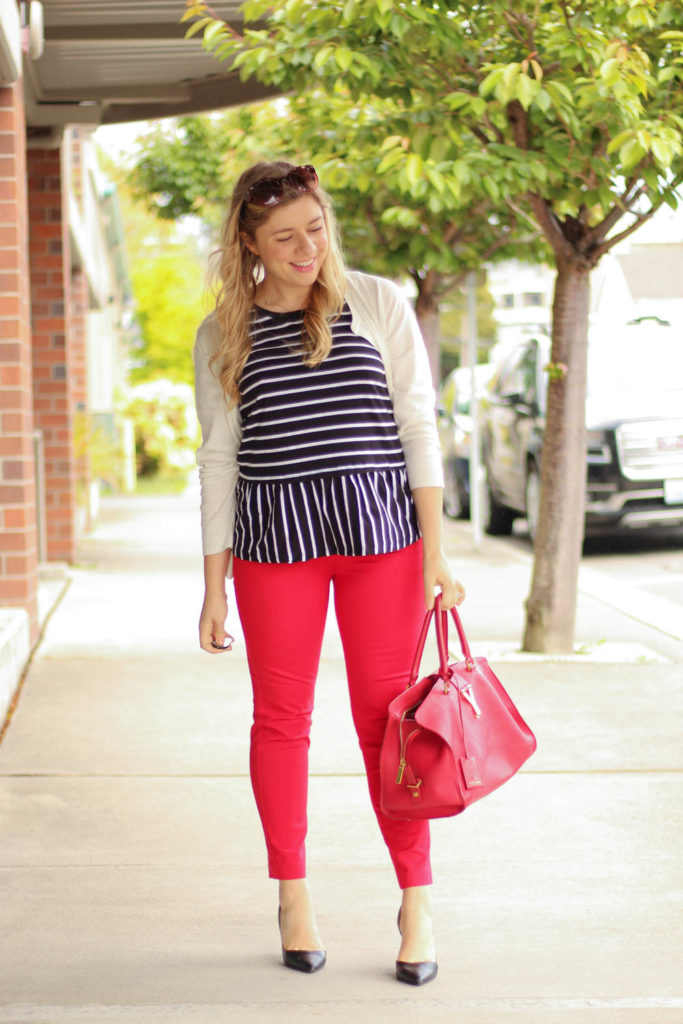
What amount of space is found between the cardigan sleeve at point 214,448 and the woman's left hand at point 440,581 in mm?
481

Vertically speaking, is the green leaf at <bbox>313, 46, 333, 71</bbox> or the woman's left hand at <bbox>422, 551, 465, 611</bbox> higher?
the green leaf at <bbox>313, 46, 333, 71</bbox>

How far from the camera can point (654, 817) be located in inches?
176

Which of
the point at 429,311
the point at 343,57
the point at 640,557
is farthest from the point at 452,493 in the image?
the point at 343,57

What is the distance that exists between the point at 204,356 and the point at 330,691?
3.26 metres

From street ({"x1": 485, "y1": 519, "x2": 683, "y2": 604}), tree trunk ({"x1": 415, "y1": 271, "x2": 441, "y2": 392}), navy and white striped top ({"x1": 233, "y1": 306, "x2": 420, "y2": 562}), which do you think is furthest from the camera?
tree trunk ({"x1": 415, "y1": 271, "x2": 441, "y2": 392})

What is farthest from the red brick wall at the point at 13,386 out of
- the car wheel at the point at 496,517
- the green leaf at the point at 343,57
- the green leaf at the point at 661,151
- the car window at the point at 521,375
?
the car wheel at the point at 496,517

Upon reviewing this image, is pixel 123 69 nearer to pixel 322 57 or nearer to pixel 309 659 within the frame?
pixel 322 57

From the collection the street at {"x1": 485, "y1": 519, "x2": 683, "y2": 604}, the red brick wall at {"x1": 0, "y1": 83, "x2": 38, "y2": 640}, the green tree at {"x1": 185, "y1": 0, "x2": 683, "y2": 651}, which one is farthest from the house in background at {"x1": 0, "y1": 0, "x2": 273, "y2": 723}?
the street at {"x1": 485, "y1": 519, "x2": 683, "y2": 604}

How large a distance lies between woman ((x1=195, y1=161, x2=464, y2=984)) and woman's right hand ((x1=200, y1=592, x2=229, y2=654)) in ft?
0.37

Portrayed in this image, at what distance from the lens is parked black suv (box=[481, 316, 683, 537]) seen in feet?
37.3

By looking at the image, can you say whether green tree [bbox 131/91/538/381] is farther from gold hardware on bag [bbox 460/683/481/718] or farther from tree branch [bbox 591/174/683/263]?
gold hardware on bag [bbox 460/683/481/718]

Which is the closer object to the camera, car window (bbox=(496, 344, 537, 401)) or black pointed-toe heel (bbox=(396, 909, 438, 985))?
black pointed-toe heel (bbox=(396, 909, 438, 985))

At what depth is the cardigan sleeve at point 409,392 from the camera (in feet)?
10.6

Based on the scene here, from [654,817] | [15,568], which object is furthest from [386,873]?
[15,568]
